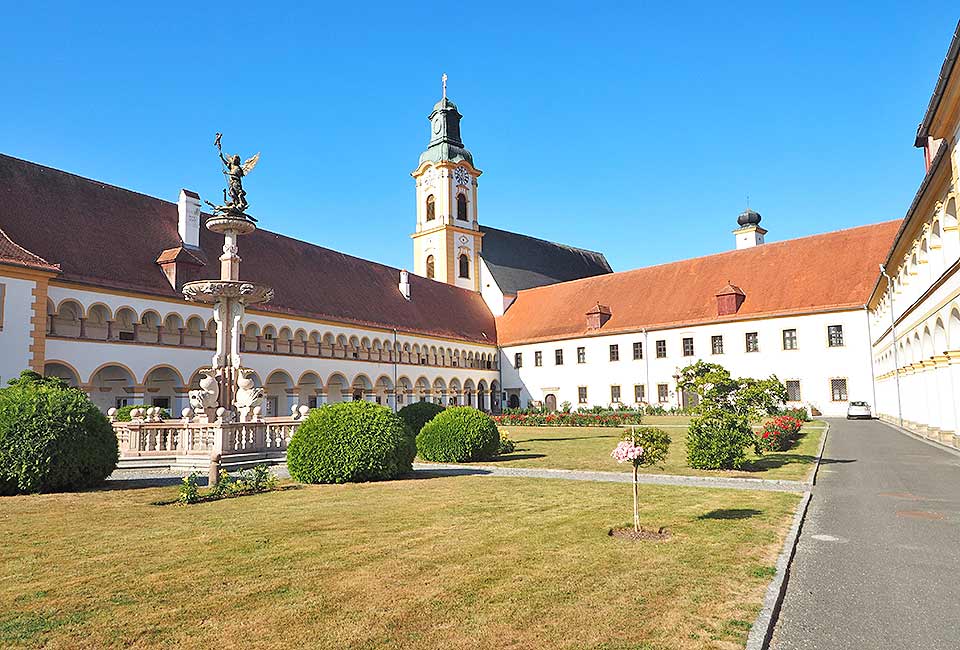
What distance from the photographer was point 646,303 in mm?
51469

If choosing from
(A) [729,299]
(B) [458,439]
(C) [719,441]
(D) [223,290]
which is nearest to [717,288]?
(A) [729,299]

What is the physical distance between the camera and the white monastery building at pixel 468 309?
25.9 m

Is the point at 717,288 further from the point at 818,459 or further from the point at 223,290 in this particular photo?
the point at 223,290

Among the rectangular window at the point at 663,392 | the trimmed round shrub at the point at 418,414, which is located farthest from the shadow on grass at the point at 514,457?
the rectangular window at the point at 663,392

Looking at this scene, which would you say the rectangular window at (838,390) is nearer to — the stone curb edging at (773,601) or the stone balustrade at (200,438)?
the stone balustrade at (200,438)

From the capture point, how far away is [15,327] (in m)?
25.5

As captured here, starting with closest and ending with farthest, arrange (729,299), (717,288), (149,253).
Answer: (149,253)
(729,299)
(717,288)

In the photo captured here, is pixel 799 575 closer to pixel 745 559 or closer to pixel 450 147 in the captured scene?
pixel 745 559

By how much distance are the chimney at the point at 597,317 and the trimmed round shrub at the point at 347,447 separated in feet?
129

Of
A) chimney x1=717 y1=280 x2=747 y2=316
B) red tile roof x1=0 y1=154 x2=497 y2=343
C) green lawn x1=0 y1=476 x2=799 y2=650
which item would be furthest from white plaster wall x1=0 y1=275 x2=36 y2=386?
chimney x1=717 y1=280 x2=747 y2=316

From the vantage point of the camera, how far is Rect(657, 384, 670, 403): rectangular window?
4841cm

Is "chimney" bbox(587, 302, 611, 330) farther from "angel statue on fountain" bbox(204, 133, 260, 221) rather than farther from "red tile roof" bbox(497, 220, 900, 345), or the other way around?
"angel statue on fountain" bbox(204, 133, 260, 221)

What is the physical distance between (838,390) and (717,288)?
10531mm

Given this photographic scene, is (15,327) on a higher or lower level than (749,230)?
lower
